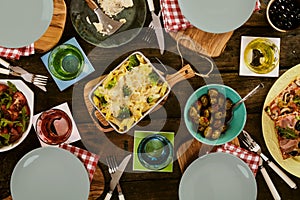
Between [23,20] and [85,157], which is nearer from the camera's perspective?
[23,20]

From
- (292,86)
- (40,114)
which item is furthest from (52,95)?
(292,86)

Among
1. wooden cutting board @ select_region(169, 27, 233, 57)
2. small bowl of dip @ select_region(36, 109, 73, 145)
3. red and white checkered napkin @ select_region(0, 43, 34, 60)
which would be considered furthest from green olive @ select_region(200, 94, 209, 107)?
red and white checkered napkin @ select_region(0, 43, 34, 60)

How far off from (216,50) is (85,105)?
38 cm

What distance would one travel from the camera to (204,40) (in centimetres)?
154

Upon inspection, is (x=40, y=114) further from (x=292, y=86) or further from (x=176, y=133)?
(x=292, y=86)

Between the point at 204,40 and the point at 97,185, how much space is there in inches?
18.8

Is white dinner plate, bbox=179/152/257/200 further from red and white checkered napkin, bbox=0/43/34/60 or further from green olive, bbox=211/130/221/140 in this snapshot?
red and white checkered napkin, bbox=0/43/34/60

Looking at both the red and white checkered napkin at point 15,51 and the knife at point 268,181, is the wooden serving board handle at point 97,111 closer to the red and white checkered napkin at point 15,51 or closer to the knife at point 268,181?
the red and white checkered napkin at point 15,51

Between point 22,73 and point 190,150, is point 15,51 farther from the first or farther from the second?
point 190,150

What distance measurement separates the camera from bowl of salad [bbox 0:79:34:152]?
58.2 inches

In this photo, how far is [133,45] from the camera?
1.54m

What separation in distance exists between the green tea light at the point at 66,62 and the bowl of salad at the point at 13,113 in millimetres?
92

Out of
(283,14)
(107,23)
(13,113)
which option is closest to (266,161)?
(283,14)

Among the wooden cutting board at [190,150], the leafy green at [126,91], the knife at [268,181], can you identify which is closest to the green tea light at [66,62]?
the leafy green at [126,91]
